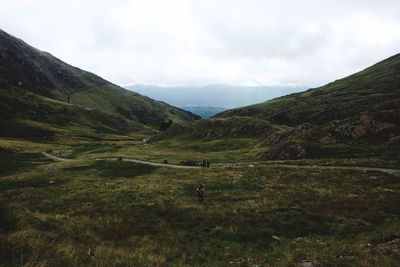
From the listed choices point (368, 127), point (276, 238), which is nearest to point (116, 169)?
point (276, 238)

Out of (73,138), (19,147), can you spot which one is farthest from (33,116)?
(19,147)

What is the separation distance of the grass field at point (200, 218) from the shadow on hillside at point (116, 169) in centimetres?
62

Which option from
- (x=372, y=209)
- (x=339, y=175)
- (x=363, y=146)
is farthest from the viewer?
(x=363, y=146)

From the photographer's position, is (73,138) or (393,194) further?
(73,138)

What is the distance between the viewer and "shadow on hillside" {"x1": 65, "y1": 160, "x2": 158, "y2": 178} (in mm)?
54562

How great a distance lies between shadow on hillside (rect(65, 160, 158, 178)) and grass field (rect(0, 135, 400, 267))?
0.62 meters

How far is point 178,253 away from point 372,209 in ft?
64.2

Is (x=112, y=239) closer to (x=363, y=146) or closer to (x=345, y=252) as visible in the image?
(x=345, y=252)

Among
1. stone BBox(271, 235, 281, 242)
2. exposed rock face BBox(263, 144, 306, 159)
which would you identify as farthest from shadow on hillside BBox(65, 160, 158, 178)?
stone BBox(271, 235, 281, 242)

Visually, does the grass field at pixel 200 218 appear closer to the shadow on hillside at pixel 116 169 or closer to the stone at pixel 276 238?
the stone at pixel 276 238

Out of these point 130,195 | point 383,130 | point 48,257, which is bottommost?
point 130,195

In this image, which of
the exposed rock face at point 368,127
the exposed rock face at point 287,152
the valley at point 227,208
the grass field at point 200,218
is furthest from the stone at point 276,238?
the exposed rock face at point 368,127

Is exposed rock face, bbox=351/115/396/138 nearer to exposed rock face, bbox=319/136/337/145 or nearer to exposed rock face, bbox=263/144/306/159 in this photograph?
exposed rock face, bbox=319/136/337/145

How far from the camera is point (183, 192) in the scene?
40.0 metres
